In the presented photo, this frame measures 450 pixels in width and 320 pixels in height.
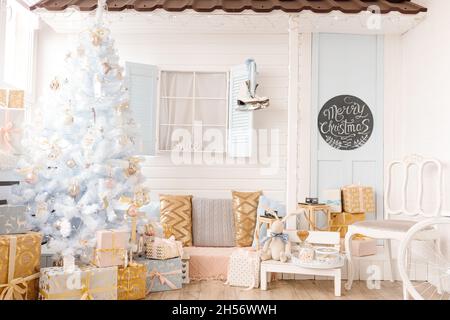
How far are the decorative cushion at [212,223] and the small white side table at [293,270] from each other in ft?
3.43

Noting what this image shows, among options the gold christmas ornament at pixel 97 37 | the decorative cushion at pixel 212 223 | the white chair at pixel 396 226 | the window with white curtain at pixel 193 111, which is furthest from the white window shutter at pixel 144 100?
the white chair at pixel 396 226

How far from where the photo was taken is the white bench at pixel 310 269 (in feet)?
13.3

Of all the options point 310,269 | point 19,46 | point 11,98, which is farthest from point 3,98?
point 310,269

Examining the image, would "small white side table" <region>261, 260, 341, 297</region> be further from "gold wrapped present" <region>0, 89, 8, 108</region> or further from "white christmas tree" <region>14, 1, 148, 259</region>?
"gold wrapped present" <region>0, 89, 8, 108</region>

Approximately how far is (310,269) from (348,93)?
2419 millimetres

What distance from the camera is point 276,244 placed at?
14.2 ft

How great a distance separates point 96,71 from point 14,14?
1.94 m

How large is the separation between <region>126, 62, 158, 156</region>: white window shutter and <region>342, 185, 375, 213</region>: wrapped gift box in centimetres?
249

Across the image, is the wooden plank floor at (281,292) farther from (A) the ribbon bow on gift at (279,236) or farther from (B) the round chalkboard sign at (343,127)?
(B) the round chalkboard sign at (343,127)

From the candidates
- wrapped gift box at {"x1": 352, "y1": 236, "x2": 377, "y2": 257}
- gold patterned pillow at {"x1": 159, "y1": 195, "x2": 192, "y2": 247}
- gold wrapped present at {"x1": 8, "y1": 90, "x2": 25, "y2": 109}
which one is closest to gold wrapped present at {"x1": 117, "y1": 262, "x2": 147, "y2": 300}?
gold patterned pillow at {"x1": 159, "y1": 195, "x2": 192, "y2": 247}

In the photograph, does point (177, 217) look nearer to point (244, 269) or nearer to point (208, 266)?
point (208, 266)
